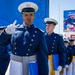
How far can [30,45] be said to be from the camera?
2.50 m

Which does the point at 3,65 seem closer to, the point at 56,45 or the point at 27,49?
the point at 27,49

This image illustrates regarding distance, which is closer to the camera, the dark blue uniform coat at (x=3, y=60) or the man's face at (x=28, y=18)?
the man's face at (x=28, y=18)

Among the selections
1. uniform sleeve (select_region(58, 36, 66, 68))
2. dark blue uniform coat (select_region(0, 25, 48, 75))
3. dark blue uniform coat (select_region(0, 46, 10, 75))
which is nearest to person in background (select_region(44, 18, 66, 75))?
uniform sleeve (select_region(58, 36, 66, 68))

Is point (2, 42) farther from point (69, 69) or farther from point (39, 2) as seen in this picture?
point (69, 69)

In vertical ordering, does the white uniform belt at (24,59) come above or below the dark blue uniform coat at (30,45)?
below

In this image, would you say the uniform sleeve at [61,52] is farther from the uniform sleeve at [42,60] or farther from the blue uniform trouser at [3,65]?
the uniform sleeve at [42,60]

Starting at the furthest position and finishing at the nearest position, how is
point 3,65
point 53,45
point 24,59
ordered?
point 53,45 → point 3,65 → point 24,59

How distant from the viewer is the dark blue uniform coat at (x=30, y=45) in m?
2.49

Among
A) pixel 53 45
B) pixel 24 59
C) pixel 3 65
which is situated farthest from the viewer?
pixel 53 45

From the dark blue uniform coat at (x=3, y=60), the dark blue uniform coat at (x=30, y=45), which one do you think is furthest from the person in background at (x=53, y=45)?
the dark blue uniform coat at (x=30, y=45)

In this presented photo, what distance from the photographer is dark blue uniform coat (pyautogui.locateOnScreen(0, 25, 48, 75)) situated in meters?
2.49

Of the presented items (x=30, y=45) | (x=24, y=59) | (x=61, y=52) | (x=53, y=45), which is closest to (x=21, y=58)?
(x=24, y=59)

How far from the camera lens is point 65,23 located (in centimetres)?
932

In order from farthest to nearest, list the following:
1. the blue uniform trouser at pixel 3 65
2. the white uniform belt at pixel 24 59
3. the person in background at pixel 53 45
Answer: the person in background at pixel 53 45
the blue uniform trouser at pixel 3 65
the white uniform belt at pixel 24 59
